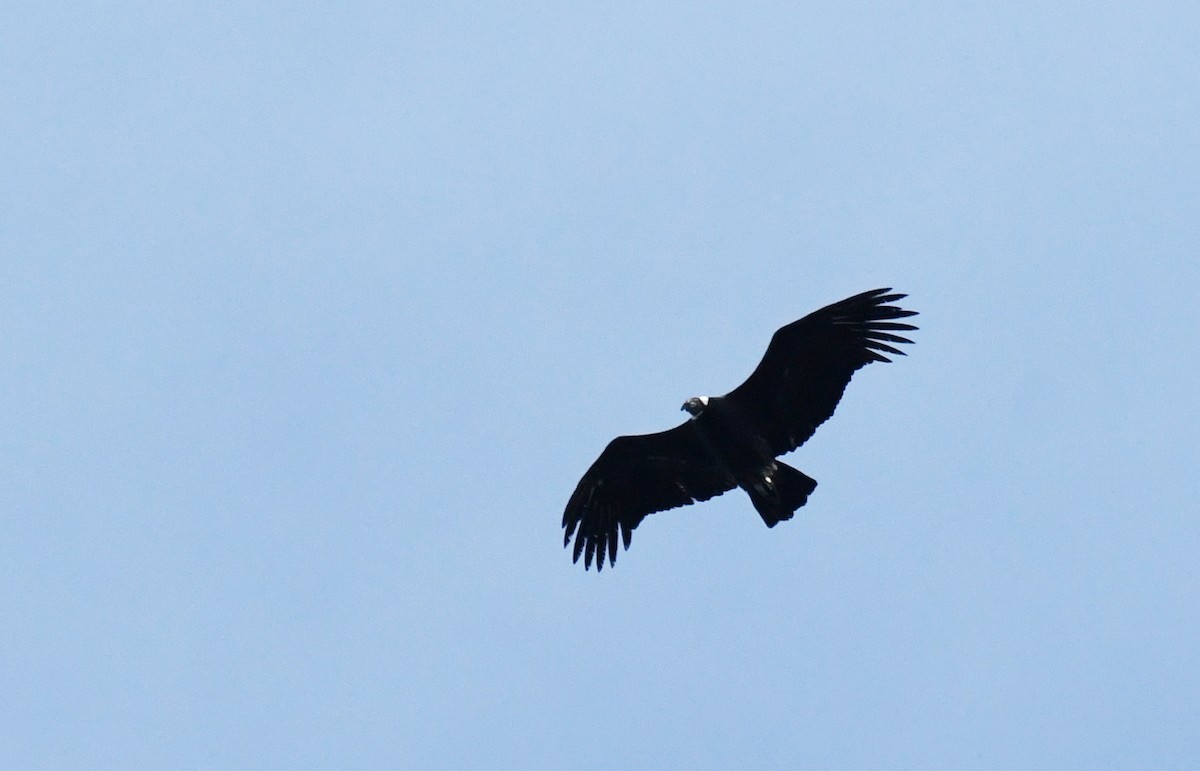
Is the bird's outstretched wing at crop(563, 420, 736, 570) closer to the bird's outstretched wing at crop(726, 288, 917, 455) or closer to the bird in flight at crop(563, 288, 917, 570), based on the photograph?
the bird in flight at crop(563, 288, 917, 570)

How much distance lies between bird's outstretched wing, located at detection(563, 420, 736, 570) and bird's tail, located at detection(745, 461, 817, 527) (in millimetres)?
644

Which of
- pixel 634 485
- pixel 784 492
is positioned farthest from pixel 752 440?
pixel 634 485

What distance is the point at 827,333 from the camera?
20797 millimetres

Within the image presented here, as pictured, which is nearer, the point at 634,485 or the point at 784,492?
the point at 784,492

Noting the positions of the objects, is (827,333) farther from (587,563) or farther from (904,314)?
(587,563)

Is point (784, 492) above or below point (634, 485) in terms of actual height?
below

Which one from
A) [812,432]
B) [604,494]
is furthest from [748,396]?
[604,494]

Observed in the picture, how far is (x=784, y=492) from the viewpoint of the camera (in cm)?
2117

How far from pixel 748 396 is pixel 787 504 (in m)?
1.32

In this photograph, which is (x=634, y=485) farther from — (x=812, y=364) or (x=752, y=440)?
(x=812, y=364)

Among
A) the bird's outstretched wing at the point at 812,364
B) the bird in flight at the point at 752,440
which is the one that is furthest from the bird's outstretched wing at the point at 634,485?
the bird's outstretched wing at the point at 812,364

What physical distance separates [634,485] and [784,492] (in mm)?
2005

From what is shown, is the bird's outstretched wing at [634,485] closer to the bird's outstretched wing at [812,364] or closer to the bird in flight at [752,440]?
the bird in flight at [752,440]

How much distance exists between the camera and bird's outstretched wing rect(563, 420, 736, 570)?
858 inches
